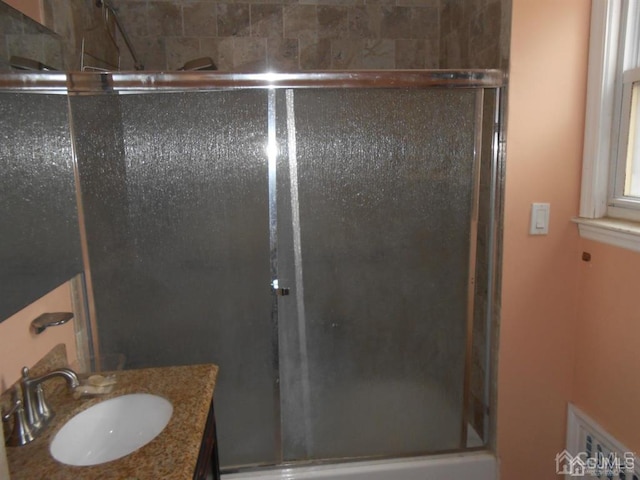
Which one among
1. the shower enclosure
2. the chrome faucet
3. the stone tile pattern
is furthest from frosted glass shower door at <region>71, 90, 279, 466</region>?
the stone tile pattern

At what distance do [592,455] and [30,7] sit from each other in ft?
8.03

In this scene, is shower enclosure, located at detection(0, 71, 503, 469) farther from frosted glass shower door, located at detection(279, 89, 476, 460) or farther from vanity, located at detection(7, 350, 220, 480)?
vanity, located at detection(7, 350, 220, 480)

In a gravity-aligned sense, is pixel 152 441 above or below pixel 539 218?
below

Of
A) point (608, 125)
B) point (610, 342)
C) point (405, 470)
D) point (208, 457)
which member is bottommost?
point (405, 470)

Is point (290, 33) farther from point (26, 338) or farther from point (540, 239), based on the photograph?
point (26, 338)

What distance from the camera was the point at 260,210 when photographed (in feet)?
5.16

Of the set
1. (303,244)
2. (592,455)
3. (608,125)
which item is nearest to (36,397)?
(303,244)

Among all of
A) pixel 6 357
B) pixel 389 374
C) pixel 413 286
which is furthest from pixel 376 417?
pixel 6 357

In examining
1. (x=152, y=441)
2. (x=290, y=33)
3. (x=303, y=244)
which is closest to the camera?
(x=152, y=441)

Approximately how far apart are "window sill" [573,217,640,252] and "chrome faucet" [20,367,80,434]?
1625 mm

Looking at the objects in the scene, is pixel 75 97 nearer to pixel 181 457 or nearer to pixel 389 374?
pixel 181 457

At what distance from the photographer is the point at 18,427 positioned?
3.18ft

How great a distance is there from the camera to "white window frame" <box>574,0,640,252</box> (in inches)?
56.7

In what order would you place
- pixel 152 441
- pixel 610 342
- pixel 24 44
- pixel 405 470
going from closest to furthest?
1. pixel 152 441
2. pixel 24 44
3. pixel 610 342
4. pixel 405 470
